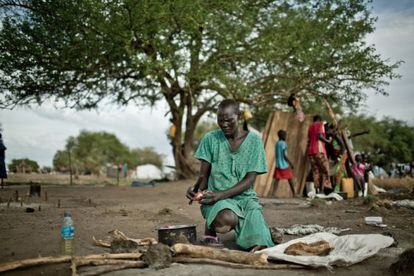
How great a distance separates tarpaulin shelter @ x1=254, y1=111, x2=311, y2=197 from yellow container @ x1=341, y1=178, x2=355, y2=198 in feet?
3.61

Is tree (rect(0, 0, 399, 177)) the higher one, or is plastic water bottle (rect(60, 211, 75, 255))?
tree (rect(0, 0, 399, 177))

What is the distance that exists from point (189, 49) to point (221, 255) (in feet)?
29.8

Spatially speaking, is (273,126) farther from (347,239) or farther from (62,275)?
(62,275)

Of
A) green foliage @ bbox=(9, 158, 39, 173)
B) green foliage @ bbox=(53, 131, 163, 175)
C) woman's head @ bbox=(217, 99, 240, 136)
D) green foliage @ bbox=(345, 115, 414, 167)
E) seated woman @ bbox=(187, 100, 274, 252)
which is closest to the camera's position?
seated woman @ bbox=(187, 100, 274, 252)

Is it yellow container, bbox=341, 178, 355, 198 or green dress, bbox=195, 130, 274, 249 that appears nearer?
A: green dress, bbox=195, 130, 274, 249

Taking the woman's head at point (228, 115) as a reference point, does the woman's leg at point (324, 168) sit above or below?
below

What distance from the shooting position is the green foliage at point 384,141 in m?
34.7

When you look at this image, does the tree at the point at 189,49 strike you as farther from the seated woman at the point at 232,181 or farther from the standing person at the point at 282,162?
the seated woman at the point at 232,181

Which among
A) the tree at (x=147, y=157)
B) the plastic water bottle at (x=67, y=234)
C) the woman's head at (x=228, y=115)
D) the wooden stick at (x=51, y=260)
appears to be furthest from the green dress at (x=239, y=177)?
the tree at (x=147, y=157)

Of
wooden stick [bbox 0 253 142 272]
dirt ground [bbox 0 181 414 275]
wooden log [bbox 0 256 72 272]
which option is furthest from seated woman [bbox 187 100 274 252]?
wooden log [bbox 0 256 72 272]

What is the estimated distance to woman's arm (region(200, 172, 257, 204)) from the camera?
139 inches

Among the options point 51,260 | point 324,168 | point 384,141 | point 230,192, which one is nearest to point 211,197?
point 230,192

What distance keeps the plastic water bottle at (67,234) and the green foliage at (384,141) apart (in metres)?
33.4

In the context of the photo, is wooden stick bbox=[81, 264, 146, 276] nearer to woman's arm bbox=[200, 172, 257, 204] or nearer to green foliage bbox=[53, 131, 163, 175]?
woman's arm bbox=[200, 172, 257, 204]
